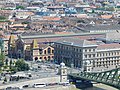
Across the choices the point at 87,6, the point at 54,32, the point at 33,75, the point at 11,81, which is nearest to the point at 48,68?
the point at 33,75

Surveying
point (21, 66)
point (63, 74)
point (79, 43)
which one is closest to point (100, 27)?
point (79, 43)

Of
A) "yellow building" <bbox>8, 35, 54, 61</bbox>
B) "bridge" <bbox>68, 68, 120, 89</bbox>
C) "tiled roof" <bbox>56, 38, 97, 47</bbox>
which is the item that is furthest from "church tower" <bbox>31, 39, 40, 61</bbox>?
"bridge" <bbox>68, 68, 120, 89</bbox>

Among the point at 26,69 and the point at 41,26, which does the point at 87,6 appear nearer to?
the point at 41,26

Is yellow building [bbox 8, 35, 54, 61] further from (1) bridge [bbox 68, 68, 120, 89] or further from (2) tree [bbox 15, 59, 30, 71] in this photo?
(1) bridge [bbox 68, 68, 120, 89]

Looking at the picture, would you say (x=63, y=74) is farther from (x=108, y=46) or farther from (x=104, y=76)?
(x=108, y=46)

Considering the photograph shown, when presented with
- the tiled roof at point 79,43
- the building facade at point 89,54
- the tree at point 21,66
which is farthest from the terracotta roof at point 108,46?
the tree at point 21,66
